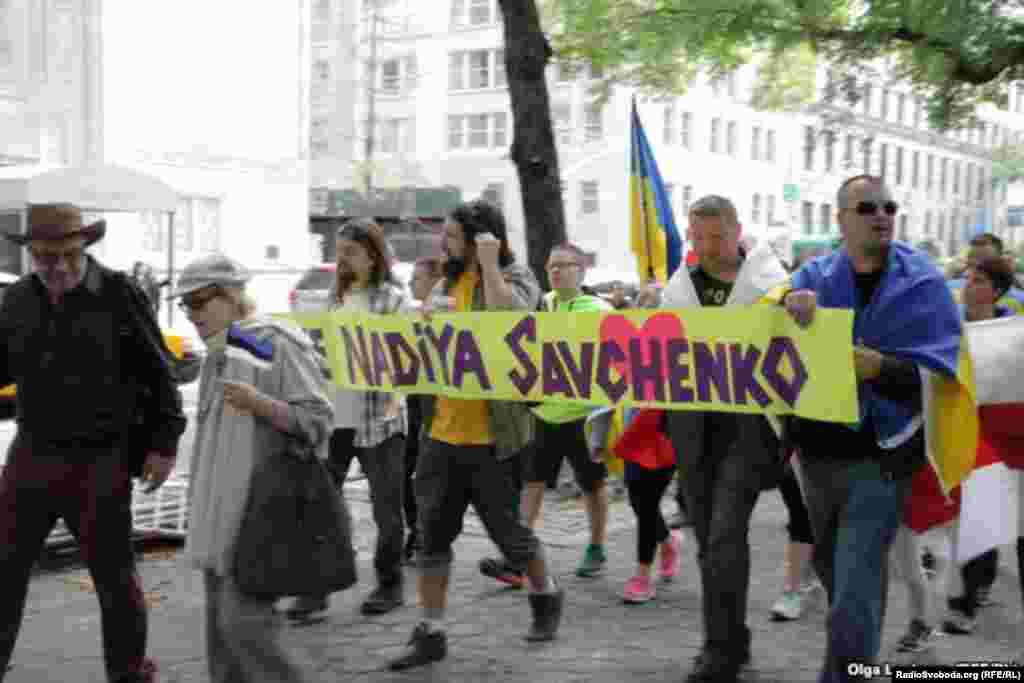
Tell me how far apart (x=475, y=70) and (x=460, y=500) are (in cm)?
5377

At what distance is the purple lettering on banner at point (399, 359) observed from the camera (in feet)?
20.6

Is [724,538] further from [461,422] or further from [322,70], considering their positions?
[322,70]

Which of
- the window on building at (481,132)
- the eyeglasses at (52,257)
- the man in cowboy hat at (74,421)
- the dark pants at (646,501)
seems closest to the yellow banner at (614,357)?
the dark pants at (646,501)

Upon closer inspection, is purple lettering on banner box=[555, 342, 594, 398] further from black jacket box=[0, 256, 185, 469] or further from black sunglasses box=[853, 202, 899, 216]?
black jacket box=[0, 256, 185, 469]

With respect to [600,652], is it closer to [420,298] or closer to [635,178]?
[420,298]

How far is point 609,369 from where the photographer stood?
5707 millimetres

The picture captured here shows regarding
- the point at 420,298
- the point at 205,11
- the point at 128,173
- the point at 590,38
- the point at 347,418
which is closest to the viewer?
the point at 347,418

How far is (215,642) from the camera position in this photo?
4.58 m

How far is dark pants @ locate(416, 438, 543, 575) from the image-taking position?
571 centimetres

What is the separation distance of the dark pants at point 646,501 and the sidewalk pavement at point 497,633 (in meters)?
0.29

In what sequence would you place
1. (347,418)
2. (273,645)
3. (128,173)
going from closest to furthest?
(273,645)
(347,418)
(128,173)

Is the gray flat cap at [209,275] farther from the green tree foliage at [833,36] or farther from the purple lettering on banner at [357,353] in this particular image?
the green tree foliage at [833,36]

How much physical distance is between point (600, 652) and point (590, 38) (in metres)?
9.36

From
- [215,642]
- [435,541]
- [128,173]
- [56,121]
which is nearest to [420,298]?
[435,541]
